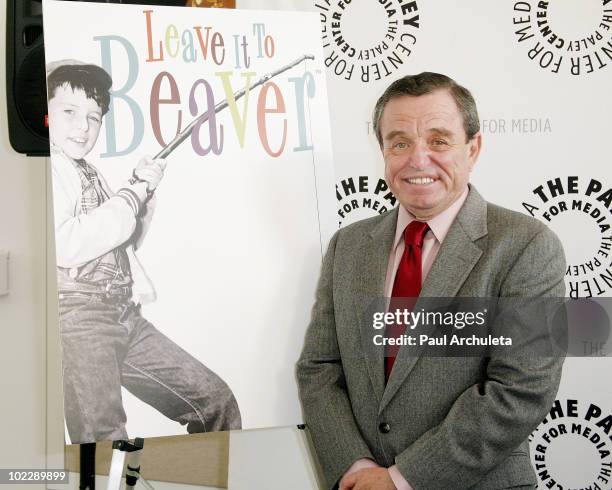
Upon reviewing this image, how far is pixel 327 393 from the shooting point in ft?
5.47

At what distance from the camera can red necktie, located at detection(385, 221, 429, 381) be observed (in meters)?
1.61

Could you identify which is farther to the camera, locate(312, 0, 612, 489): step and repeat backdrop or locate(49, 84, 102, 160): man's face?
locate(312, 0, 612, 489): step and repeat backdrop

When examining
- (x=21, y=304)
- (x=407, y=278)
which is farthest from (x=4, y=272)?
(x=407, y=278)

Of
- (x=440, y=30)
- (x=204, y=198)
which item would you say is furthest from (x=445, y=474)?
(x=440, y=30)

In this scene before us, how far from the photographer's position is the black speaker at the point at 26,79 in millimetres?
1862

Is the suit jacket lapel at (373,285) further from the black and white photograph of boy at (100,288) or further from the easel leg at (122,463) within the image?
the easel leg at (122,463)

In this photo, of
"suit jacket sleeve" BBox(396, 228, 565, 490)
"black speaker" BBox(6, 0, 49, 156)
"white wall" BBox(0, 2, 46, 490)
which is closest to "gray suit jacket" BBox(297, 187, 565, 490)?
"suit jacket sleeve" BBox(396, 228, 565, 490)

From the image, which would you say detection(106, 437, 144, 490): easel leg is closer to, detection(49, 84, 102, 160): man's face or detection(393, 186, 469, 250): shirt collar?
detection(49, 84, 102, 160): man's face

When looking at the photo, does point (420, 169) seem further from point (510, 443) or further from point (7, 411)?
point (7, 411)

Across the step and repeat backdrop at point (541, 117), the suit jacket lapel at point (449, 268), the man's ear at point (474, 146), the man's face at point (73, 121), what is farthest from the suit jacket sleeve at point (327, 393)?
the step and repeat backdrop at point (541, 117)

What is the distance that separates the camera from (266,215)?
1.73 m

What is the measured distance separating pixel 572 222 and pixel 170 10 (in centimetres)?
138

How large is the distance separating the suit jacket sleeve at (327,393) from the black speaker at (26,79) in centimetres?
85

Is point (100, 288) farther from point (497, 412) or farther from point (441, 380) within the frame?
point (497, 412)
